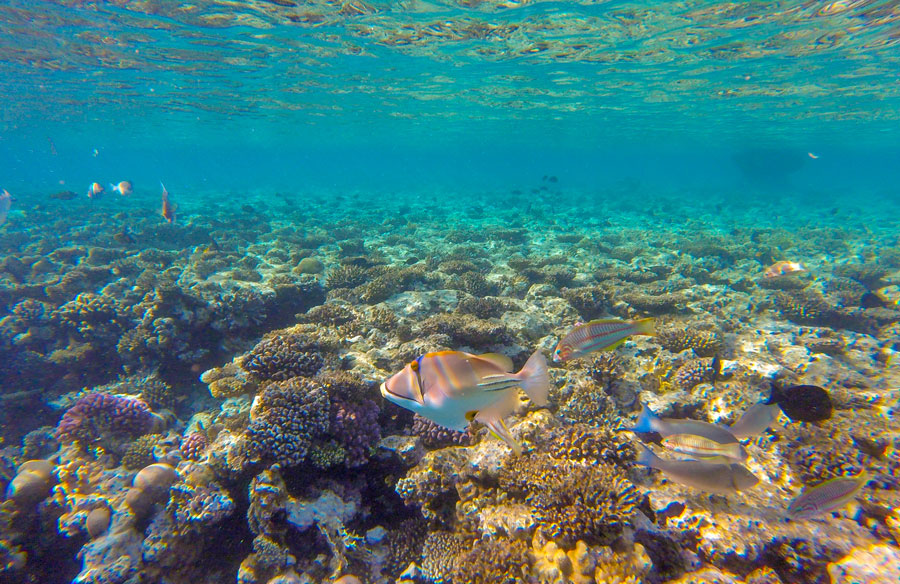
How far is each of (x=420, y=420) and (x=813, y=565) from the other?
146 inches

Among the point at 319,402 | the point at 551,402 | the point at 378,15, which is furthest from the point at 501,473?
the point at 378,15

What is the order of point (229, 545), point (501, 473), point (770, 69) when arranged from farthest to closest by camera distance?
point (770, 69) < point (229, 545) < point (501, 473)

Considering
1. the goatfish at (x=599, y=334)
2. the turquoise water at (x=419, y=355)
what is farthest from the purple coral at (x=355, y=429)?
the goatfish at (x=599, y=334)

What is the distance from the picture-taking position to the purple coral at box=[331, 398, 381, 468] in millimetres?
4211

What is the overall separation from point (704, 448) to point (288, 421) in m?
4.14

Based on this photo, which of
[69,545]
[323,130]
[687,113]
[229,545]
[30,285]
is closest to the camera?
[229,545]

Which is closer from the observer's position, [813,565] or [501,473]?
[813,565]

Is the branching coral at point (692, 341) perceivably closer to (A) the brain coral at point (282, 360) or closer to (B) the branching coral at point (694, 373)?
(B) the branching coral at point (694, 373)

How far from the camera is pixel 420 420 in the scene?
4.59m

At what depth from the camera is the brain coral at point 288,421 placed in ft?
13.1

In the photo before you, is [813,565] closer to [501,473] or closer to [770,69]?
[501,473]

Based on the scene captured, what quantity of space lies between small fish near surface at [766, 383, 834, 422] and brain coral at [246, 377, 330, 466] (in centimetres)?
591

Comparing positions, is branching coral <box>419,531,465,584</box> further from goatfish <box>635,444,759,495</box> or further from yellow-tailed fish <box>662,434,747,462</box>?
→ yellow-tailed fish <box>662,434,747,462</box>

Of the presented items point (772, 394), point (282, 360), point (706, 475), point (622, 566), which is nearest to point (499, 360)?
point (622, 566)
